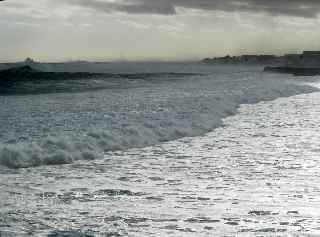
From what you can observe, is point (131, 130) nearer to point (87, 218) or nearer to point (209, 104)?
point (87, 218)

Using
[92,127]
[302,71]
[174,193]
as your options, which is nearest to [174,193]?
[174,193]

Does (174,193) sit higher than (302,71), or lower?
lower

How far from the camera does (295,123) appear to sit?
18.3m

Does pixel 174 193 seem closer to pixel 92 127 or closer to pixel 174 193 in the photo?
pixel 174 193

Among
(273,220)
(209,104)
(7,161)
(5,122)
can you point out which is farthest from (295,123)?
(273,220)

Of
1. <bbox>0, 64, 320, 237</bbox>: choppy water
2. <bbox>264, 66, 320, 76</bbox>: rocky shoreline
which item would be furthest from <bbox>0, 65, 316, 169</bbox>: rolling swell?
<bbox>264, 66, 320, 76</bbox>: rocky shoreline

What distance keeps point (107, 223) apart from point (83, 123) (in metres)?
9.36

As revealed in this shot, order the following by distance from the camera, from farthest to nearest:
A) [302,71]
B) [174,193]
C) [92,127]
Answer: [302,71] → [92,127] → [174,193]

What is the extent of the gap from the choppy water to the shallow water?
0.04 feet

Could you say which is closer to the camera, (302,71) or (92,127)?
(92,127)

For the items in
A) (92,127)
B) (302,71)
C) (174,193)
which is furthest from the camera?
(302,71)

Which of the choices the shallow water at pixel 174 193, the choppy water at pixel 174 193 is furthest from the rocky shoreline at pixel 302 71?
the shallow water at pixel 174 193

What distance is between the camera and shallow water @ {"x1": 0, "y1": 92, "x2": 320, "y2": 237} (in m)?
6.26

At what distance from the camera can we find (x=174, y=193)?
7984 mm
